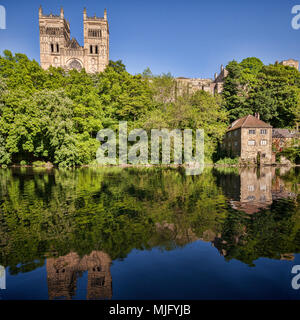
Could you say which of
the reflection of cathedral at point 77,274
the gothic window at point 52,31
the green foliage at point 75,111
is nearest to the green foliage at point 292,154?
the green foliage at point 75,111

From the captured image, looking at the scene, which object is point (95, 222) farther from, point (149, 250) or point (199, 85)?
point (199, 85)

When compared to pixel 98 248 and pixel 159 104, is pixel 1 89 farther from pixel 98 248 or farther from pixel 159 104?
pixel 98 248

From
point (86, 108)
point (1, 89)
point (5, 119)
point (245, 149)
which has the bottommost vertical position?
point (245, 149)

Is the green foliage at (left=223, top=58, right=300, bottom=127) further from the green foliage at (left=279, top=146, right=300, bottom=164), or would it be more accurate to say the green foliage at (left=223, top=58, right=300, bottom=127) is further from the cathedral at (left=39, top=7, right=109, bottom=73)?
the cathedral at (left=39, top=7, right=109, bottom=73)

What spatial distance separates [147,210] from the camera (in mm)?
9375

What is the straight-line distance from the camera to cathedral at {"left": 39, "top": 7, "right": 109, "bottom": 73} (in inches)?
3364

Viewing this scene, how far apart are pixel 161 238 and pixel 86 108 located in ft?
117

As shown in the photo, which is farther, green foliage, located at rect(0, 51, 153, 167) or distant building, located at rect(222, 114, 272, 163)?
distant building, located at rect(222, 114, 272, 163)

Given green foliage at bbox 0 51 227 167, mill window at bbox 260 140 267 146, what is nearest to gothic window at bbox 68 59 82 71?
green foliage at bbox 0 51 227 167

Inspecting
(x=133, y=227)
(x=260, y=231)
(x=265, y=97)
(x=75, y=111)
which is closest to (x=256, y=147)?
(x=265, y=97)

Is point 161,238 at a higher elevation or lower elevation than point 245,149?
lower

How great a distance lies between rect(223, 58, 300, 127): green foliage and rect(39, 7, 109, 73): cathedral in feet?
181
